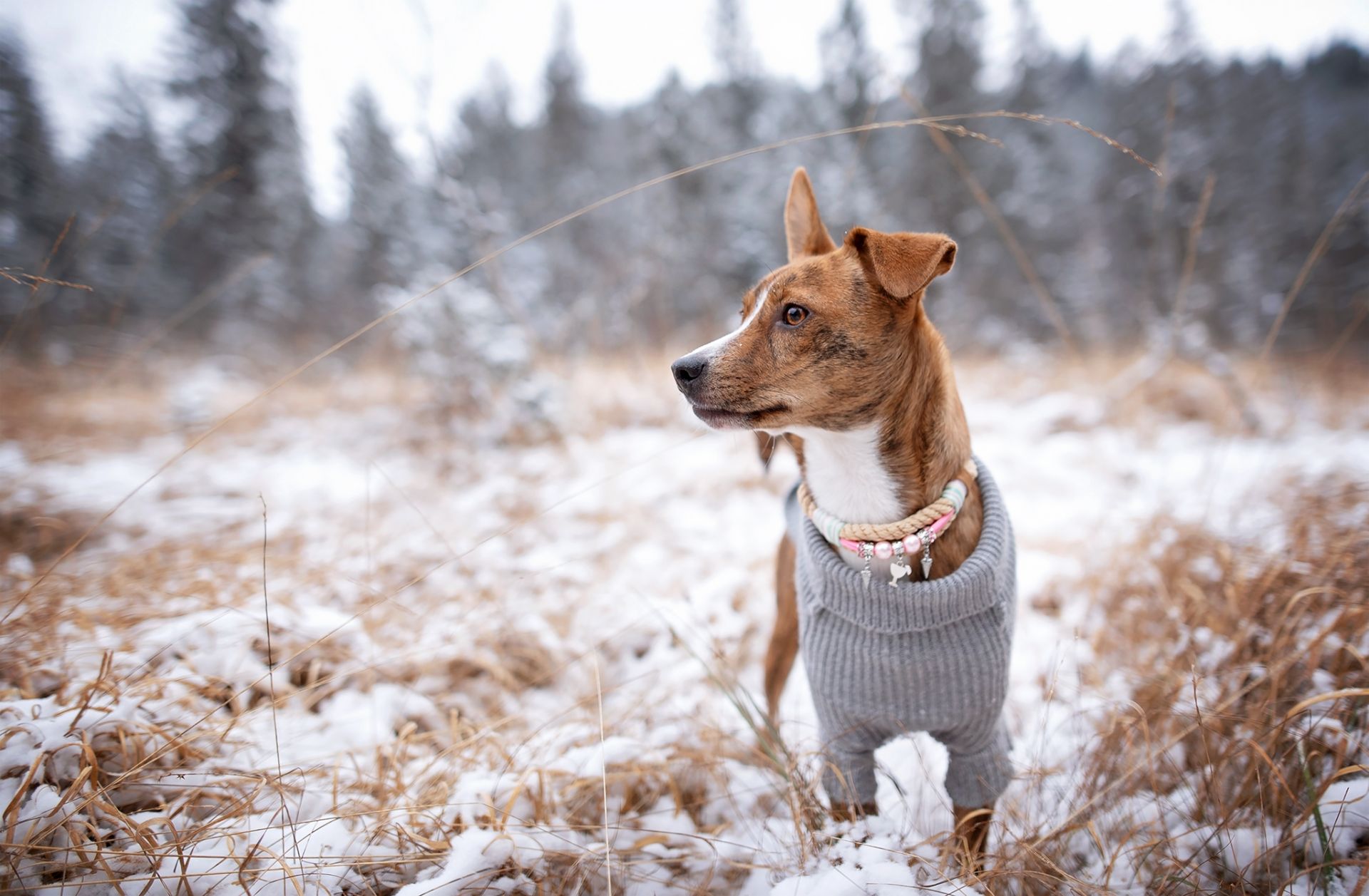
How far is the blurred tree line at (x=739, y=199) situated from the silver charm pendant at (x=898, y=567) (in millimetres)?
6183

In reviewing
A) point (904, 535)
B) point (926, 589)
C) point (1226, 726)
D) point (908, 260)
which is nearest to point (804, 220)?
point (908, 260)

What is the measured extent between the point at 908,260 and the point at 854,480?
566 mm

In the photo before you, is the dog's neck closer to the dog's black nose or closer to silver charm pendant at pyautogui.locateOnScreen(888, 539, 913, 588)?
silver charm pendant at pyautogui.locateOnScreen(888, 539, 913, 588)

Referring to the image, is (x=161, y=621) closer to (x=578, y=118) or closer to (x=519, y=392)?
(x=519, y=392)

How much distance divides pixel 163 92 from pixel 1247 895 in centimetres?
1718

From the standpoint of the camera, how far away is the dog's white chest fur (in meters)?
1.44

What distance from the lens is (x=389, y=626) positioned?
8.34 feet

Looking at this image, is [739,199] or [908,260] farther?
[739,199]

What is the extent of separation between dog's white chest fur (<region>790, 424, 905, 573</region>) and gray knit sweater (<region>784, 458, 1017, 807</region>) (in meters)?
0.11

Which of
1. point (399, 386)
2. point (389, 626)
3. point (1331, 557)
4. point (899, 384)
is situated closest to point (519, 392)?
point (399, 386)

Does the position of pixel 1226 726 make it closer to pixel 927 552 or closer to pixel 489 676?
pixel 927 552

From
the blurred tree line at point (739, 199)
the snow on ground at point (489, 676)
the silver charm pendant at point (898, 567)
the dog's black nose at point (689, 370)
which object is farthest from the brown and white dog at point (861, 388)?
the blurred tree line at point (739, 199)

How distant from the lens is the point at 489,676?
92.4 inches

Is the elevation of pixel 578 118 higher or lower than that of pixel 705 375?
higher
